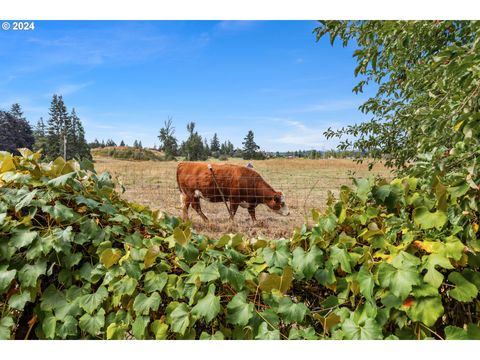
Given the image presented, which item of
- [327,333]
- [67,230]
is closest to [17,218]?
[67,230]

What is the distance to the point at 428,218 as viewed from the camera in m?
1.28

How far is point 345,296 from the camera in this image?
1.28 m

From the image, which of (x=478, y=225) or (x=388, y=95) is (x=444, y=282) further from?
(x=388, y=95)

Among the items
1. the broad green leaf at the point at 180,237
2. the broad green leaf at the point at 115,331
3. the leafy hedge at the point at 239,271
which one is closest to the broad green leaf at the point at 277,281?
the leafy hedge at the point at 239,271

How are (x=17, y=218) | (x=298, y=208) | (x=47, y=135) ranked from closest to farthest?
(x=17, y=218), (x=298, y=208), (x=47, y=135)

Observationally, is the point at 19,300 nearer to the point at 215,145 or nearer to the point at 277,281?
the point at 277,281

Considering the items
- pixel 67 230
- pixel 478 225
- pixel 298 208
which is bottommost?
pixel 298 208

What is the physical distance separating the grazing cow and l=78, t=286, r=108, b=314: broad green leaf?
7.22m

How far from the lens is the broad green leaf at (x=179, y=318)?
1.24 metres

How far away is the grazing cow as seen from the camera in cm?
886

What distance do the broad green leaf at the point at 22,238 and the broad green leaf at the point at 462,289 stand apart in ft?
5.52

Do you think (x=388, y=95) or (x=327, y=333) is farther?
(x=388, y=95)

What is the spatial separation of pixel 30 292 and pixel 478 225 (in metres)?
1.87

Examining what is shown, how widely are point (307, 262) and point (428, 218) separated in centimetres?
49
